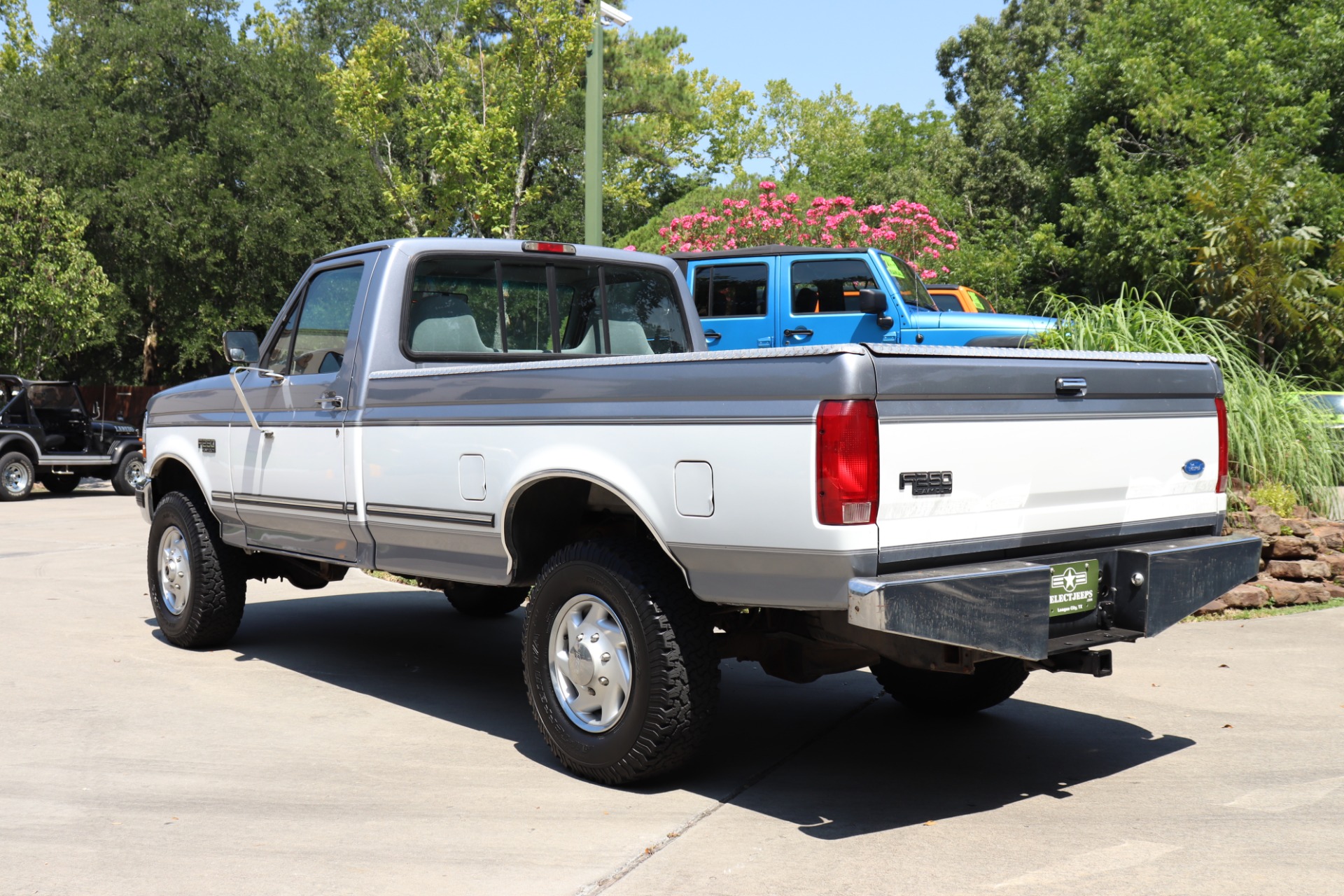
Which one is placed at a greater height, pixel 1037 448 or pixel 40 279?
pixel 40 279

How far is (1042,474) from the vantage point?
181 inches

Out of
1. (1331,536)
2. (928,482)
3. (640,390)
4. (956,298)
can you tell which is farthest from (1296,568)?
(956,298)

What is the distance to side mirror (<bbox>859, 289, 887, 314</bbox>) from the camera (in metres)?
11.5

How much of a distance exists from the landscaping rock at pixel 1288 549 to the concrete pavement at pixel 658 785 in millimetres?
1037

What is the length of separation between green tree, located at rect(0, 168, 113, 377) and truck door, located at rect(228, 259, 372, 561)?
17.2 metres

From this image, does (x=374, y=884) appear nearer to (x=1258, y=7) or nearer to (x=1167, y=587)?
(x=1167, y=587)

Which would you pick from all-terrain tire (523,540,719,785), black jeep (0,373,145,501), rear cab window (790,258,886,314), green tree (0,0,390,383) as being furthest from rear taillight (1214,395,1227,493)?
green tree (0,0,390,383)

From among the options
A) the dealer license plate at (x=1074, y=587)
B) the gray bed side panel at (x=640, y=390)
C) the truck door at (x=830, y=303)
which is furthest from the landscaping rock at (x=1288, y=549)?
the gray bed side panel at (x=640, y=390)

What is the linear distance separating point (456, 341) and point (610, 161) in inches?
1479

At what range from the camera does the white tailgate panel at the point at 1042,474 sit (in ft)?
13.7

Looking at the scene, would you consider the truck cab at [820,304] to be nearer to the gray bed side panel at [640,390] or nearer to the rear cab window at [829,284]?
the rear cab window at [829,284]

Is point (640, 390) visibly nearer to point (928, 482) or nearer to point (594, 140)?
point (928, 482)

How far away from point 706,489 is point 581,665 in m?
0.98

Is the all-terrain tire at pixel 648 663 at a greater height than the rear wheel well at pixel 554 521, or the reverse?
the rear wheel well at pixel 554 521
